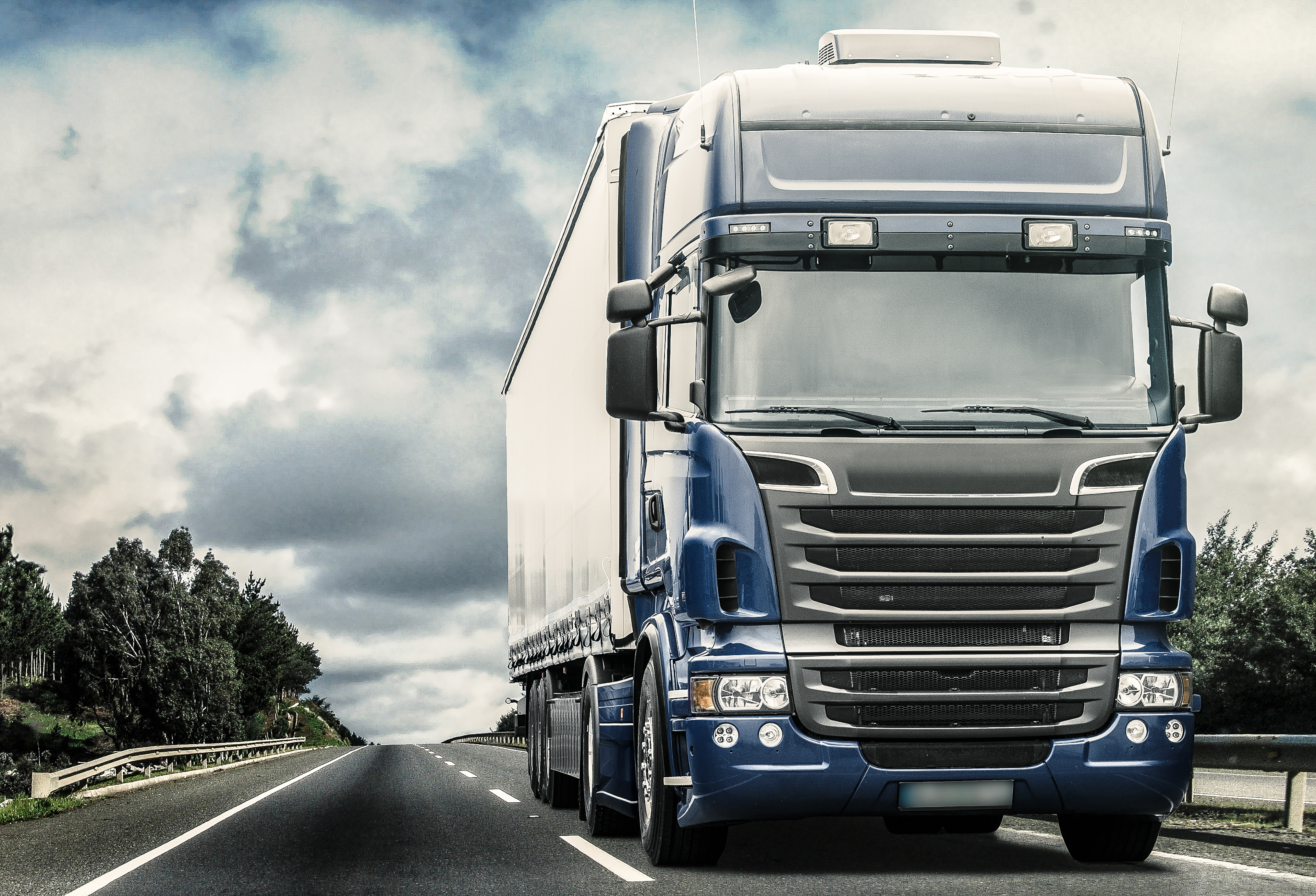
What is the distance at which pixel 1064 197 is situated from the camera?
25.9 feet

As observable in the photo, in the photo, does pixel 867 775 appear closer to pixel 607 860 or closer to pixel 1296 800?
pixel 607 860

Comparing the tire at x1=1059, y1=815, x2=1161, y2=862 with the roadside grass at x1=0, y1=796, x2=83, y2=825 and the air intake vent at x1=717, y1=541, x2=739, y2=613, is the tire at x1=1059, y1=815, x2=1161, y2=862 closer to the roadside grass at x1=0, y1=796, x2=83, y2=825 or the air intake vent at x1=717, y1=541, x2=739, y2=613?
the air intake vent at x1=717, y1=541, x2=739, y2=613

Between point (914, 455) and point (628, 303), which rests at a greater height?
point (628, 303)

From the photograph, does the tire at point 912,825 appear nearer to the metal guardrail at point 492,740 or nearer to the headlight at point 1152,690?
the headlight at point 1152,690

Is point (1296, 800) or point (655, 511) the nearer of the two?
point (655, 511)

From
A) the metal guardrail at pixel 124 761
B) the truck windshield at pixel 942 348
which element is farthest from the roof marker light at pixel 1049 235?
the metal guardrail at pixel 124 761

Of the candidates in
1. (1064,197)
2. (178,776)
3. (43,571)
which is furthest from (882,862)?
(43,571)

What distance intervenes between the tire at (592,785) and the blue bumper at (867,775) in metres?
2.80

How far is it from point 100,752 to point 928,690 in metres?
89.7

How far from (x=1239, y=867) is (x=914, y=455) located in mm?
3187

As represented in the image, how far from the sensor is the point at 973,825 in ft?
32.4

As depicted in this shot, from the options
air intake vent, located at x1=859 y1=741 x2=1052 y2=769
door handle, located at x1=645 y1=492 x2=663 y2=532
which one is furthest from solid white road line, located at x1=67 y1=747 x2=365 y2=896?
air intake vent, located at x1=859 y1=741 x2=1052 y2=769

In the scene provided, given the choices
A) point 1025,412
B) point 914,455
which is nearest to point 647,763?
point 914,455

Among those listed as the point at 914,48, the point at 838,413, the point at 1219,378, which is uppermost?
the point at 914,48
